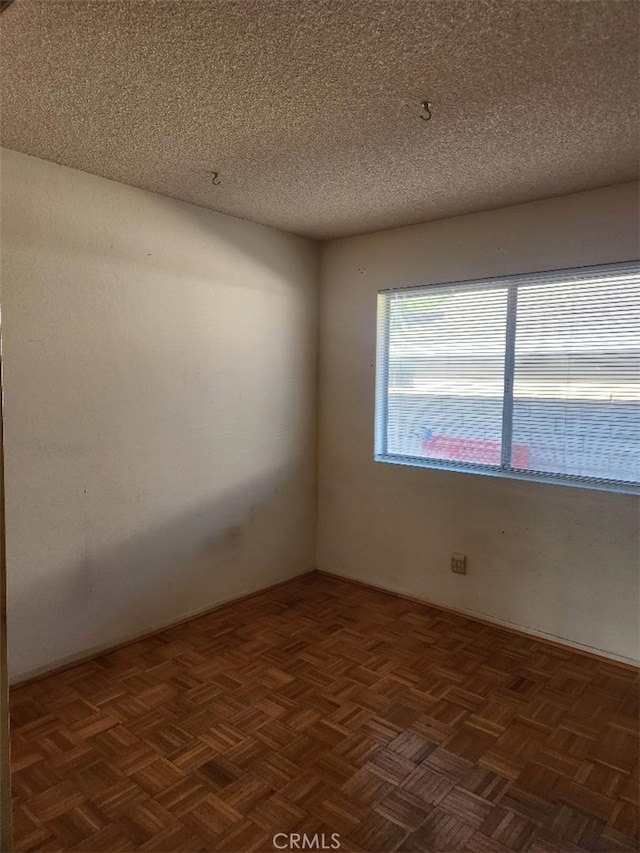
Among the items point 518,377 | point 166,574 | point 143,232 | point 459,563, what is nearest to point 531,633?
point 459,563

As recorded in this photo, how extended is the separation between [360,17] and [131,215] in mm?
1823

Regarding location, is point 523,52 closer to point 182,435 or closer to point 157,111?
point 157,111

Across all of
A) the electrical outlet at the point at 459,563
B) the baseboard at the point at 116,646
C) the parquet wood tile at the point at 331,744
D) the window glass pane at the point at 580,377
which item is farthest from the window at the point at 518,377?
the baseboard at the point at 116,646

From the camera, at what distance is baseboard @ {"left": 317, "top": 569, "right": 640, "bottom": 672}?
292 centimetres

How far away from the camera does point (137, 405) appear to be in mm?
3062

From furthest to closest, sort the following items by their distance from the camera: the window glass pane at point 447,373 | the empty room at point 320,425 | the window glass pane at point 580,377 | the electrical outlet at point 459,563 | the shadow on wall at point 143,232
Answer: the electrical outlet at point 459,563
the window glass pane at point 447,373
the window glass pane at point 580,377
the shadow on wall at point 143,232
the empty room at point 320,425

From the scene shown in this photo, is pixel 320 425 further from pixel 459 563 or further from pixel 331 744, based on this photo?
pixel 331 744

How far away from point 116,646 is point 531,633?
2.36 meters

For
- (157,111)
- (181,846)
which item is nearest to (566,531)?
(181,846)

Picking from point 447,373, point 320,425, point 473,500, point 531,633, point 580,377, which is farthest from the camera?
point 320,425

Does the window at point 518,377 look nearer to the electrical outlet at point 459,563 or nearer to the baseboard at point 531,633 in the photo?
the electrical outlet at point 459,563

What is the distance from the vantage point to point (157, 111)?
6.94 ft

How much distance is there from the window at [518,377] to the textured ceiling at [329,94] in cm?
59

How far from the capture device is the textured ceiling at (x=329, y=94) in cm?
156
